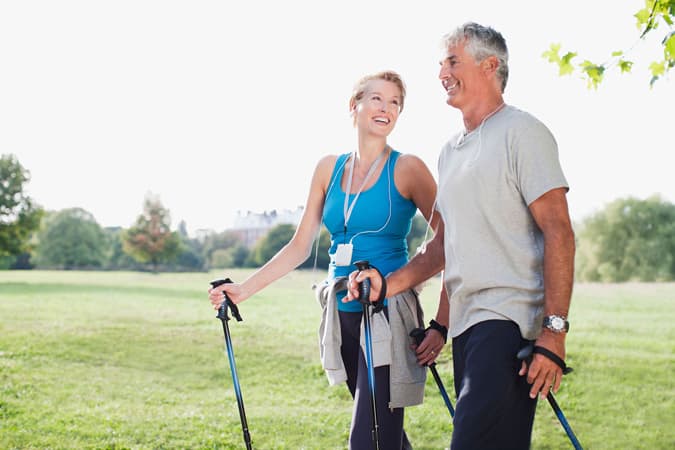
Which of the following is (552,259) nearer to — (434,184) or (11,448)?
(434,184)

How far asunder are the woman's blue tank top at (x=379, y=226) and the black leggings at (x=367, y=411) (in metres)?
0.11

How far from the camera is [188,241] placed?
182 ft

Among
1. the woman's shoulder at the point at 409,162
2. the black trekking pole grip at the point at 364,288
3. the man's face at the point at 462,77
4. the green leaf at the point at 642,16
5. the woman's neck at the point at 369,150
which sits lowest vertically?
the black trekking pole grip at the point at 364,288

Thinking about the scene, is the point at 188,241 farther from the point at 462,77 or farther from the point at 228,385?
the point at 462,77

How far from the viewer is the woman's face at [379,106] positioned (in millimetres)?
3238

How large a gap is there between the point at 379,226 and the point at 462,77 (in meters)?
0.81

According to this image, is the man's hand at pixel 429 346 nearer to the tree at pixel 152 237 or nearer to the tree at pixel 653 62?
the tree at pixel 653 62

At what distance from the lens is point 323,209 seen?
3496 mm

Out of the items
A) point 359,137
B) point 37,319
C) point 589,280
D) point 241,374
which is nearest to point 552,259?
point 359,137

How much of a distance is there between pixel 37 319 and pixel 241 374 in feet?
23.5

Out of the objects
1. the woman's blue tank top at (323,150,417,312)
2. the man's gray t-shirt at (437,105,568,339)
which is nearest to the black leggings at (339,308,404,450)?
the woman's blue tank top at (323,150,417,312)

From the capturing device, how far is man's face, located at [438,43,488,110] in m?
2.69

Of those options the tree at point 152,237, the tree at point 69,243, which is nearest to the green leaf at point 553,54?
the tree at point 152,237

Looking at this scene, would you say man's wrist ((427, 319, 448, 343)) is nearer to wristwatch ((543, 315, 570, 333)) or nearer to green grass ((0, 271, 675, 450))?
wristwatch ((543, 315, 570, 333))
